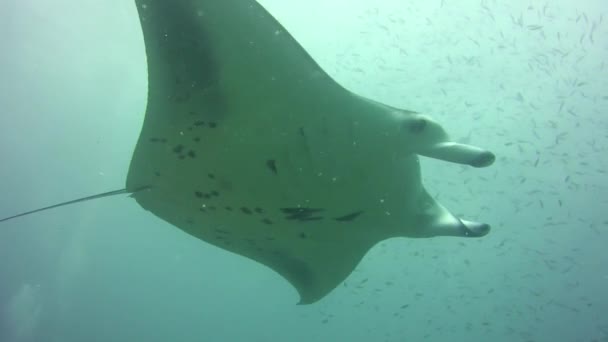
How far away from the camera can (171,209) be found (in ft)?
10.8

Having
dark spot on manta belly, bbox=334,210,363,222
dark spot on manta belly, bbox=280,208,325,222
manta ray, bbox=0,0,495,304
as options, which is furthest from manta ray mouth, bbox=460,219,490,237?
dark spot on manta belly, bbox=280,208,325,222

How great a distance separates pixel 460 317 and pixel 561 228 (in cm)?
1078

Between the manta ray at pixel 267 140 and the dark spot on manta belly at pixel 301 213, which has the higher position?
the manta ray at pixel 267 140

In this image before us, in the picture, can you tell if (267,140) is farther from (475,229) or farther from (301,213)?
(475,229)

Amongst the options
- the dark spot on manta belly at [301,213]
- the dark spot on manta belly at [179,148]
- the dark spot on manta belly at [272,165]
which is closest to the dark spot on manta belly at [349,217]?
the dark spot on manta belly at [301,213]

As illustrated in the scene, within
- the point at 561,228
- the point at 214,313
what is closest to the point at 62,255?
the point at 214,313

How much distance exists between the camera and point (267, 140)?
275 cm

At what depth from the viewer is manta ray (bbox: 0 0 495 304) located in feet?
8.31

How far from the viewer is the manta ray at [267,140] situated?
253cm

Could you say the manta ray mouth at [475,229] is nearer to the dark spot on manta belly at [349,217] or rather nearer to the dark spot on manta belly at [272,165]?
the dark spot on manta belly at [349,217]

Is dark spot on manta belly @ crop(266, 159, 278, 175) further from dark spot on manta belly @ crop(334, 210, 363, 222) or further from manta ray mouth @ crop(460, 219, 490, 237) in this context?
manta ray mouth @ crop(460, 219, 490, 237)

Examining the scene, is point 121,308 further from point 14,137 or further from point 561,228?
point 561,228

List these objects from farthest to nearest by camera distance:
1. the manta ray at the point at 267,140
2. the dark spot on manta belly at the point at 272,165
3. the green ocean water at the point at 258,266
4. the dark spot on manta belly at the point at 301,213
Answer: the green ocean water at the point at 258,266 → the dark spot on manta belly at the point at 301,213 → the dark spot on manta belly at the point at 272,165 → the manta ray at the point at 267,140

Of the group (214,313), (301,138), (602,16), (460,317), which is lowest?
(214,313)
